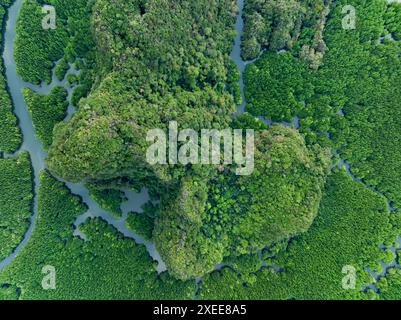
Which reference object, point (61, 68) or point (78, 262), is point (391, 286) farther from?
point (61, 68)

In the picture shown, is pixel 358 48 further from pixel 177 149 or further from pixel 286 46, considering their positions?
pixel 177 149

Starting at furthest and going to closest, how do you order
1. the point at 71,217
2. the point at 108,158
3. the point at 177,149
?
the point at 71,217, the point at 177,149, the point at 108,158

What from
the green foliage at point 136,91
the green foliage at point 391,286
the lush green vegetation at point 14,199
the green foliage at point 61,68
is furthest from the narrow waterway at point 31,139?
the green foliage at point 391,286

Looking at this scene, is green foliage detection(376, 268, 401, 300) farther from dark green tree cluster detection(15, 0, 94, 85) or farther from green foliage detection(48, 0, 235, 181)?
dark green tree cluster detection(15, 0, 94, 85)

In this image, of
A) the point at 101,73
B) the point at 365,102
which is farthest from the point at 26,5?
the point at 365,102

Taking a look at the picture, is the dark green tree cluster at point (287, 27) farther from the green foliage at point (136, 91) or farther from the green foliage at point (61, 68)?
the green foliage at point (61, 68)

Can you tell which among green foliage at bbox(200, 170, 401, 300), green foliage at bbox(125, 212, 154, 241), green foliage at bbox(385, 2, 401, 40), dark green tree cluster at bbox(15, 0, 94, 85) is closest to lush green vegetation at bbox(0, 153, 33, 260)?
dark green tree cluster at bbox(15, 0, 94, 85)
